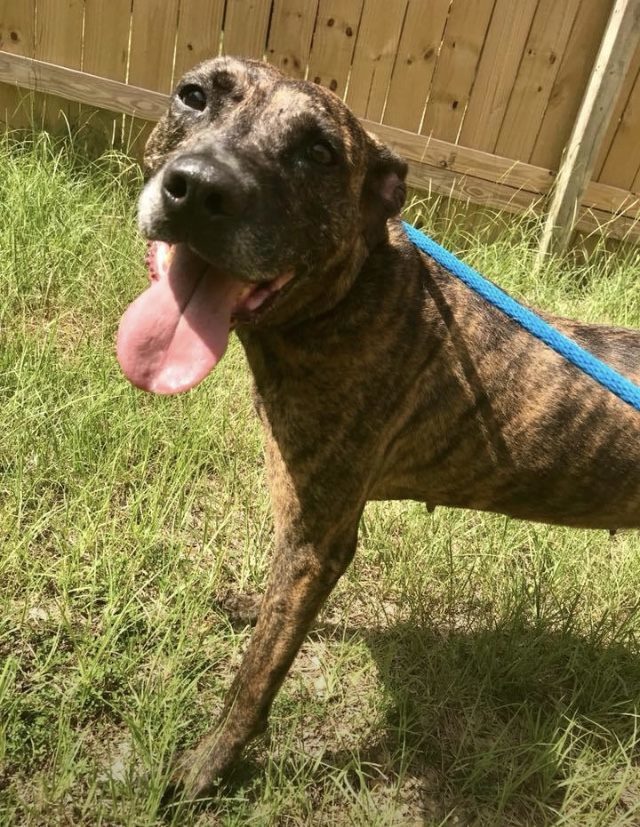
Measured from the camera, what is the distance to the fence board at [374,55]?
4.91 metres

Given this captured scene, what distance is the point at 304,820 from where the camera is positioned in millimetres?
2254

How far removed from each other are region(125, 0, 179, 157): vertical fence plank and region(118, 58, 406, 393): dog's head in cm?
312

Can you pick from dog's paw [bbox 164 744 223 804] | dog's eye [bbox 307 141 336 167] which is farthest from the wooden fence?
dog's paw [bbox 164 744 223 804]

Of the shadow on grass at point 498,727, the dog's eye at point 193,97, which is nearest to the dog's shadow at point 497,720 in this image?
the shadow on grass at point 498,727

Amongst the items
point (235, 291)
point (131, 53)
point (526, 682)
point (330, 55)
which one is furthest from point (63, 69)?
point (526, 682)

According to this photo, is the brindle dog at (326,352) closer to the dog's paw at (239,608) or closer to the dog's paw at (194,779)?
the dog's paw at (194,779)

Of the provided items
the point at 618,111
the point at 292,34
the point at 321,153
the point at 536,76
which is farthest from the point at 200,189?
the point at 618,111

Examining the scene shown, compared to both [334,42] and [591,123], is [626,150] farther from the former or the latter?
[334,42]

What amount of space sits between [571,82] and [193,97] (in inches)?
154

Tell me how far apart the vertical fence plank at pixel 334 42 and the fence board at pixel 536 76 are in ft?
3.89

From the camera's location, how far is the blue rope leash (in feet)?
7.48

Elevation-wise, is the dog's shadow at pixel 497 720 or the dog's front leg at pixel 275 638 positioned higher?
the dog's front leg at pixel 275 638

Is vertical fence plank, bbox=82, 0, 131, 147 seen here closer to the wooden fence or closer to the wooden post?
the wooden fence

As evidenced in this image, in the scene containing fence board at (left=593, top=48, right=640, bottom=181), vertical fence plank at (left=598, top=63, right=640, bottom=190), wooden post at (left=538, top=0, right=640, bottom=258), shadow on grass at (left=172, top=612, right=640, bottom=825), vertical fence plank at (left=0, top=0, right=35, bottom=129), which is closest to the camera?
shadow on grass at (left=172, top=612, right=640, bottom=825)
